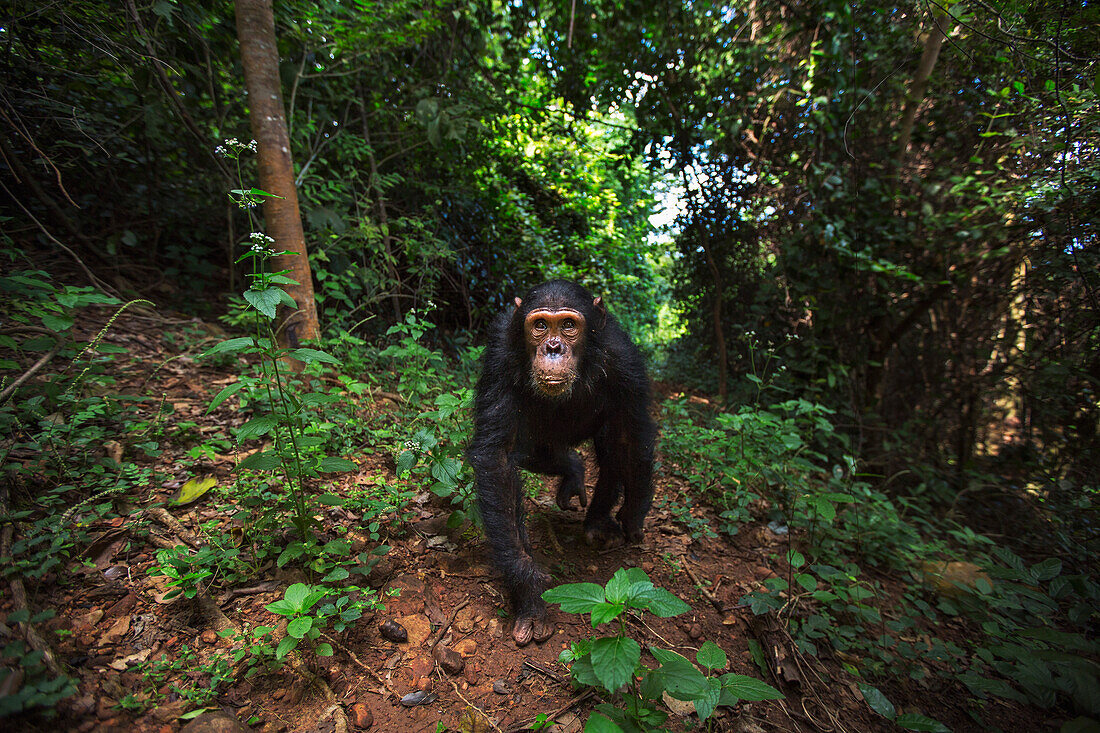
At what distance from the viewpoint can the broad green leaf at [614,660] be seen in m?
1.42

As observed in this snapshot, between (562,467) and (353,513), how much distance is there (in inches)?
59.6

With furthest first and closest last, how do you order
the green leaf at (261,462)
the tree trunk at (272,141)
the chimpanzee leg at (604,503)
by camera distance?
the tree trunk at (272,141) → the chimpanzee leg at (604,503) → the green leaf at (261,462)

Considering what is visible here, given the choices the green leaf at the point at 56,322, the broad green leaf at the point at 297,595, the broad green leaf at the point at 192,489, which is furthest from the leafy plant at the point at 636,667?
the green leaf at the point at 56,322

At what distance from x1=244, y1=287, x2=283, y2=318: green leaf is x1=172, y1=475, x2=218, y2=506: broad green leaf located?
5.06ft

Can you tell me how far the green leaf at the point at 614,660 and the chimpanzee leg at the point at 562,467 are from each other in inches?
63.2

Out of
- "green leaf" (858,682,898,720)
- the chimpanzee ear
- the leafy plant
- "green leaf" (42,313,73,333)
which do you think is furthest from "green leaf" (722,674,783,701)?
"green leaf" (42,313,73,333)

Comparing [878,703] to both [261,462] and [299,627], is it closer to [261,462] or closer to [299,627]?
[299,627]

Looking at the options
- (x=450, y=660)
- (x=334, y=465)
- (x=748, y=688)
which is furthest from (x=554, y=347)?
(x=748, y=688)

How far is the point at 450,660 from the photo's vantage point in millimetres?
2125

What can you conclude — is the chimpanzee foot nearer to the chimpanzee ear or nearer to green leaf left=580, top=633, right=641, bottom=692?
green leaf left=580, top=633, right=641, bottom=692

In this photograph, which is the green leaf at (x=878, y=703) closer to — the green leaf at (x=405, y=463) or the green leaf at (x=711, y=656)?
the green leaf at (x=711, y=656)

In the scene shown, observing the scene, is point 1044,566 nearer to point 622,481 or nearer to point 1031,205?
point 622,481

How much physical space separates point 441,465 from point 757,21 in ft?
24.0

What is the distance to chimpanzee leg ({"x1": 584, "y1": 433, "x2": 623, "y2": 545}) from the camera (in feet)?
10.7
